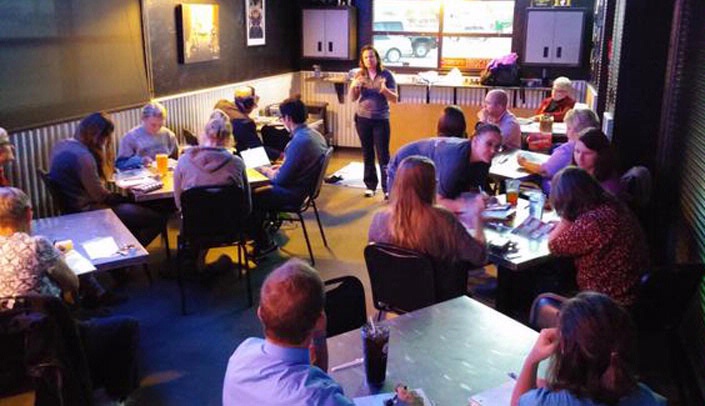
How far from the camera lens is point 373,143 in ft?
24.7

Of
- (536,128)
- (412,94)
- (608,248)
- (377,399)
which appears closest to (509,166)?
(536,128)

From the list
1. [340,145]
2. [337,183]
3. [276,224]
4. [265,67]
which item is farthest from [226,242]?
[340,145]

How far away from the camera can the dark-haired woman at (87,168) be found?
4535 mm

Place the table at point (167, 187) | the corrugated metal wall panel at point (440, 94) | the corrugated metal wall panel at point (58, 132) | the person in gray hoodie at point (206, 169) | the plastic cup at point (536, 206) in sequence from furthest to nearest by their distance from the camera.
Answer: the corrugated metal wall panel at point (440, 94) < the corrugated metal wall panel at point (58, 132) < the table at point (167, 187) < the person in gray hoodie at point (206, 169) < the plastic cup at point (536, 206)

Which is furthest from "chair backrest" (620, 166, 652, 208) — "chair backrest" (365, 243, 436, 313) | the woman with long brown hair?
"chair backrest" (365, 243, 436, 313)

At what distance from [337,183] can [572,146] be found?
3.68 meters

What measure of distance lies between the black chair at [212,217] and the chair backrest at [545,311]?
7.43 feet

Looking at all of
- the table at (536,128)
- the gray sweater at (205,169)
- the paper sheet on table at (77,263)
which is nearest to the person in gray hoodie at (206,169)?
the gray sweater at (205,169)

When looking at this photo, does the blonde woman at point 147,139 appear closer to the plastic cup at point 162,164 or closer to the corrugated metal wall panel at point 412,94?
the plastic cup at point 162,164

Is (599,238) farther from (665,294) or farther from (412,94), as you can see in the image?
(412,94)

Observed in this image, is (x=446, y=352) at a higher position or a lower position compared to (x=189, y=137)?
lower

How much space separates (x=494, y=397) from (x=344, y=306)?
85 cm

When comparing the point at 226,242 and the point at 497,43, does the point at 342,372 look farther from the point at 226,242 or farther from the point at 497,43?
the point at 497,43

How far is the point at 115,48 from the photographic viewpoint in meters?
6.00
